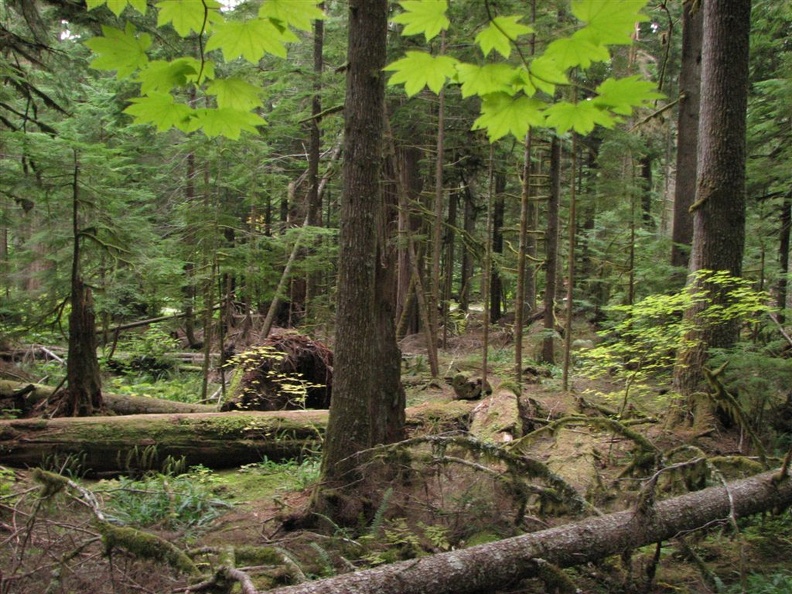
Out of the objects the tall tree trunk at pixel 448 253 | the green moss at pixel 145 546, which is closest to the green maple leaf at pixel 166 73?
the green moss at pixel 145 546

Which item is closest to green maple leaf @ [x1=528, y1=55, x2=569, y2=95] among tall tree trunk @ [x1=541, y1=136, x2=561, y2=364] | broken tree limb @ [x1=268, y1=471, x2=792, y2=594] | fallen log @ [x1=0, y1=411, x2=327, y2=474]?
broken tree limb @ [x1=268, y1=471, x2=792, y2=594]

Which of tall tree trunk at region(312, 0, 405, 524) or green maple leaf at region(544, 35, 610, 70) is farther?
tall tree trunk at region(312, 0, 405, 524)

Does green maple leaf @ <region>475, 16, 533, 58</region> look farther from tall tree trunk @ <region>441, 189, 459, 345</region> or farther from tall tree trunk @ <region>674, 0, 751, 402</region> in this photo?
tall tree trunk @ <region>441, 189, 459, 345</region>

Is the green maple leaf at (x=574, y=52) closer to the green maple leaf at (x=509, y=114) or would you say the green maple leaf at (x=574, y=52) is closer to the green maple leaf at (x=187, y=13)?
the green maple leaf at (x=509, y=114)

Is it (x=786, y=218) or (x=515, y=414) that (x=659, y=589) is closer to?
(x=515, y=414)

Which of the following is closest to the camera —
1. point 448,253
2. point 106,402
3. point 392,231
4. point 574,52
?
point 574,52

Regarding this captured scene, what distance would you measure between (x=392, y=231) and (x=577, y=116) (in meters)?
13.9

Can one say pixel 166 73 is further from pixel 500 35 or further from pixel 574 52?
pixel 574 52

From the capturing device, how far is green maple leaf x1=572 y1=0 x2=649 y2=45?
1.74 m

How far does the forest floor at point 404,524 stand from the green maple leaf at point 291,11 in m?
2.97

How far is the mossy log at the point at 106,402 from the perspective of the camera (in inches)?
335

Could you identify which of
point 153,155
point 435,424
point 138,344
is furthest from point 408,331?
point 153,155

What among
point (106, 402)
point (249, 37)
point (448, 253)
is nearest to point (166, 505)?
point (106, 402)

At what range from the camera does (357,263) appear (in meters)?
4.84
